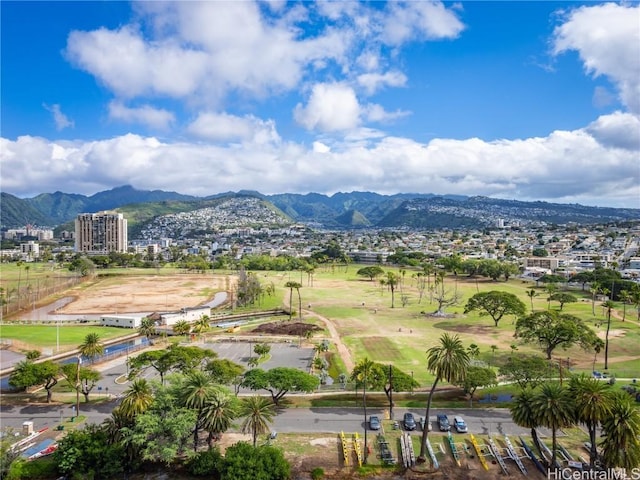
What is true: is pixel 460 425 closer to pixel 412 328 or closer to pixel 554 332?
pixel 554 332

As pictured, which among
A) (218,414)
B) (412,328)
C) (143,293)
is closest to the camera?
(218,414)

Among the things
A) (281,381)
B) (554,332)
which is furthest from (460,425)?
(554,332)

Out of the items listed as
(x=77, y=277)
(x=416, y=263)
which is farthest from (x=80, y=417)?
(x=416, y=263)

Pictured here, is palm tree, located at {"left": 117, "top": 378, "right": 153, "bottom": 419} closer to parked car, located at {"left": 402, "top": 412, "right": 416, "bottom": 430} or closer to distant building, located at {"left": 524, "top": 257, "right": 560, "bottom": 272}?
parked car, located at {"left": 402, "top": 412, "right": 416, "bottom": 430}

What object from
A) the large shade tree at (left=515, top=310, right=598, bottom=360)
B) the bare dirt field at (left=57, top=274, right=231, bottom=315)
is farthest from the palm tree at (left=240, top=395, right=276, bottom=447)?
the bare dirt field at (left=57, top=274, right=231, bottom=315)

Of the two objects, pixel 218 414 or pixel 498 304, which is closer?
pixel 218 414

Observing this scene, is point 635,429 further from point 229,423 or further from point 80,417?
point 80,417
